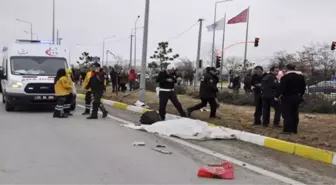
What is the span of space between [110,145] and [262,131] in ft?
12.8

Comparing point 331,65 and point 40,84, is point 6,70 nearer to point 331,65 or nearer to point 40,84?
point 40,84

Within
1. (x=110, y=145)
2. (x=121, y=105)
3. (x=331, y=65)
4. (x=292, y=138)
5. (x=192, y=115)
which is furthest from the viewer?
(x=331, y=65)

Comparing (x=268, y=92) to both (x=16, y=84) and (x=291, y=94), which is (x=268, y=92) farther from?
(x=16, y=84)

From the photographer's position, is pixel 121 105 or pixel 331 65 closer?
pixel 121 105

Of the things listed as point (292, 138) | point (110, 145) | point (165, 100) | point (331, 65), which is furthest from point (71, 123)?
point (331, 65)

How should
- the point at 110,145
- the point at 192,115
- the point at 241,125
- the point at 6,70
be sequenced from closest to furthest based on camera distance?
the point at 110,145, the point at 241,125, the point at 192,115, the point at 6,70

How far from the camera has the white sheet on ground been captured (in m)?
9.55

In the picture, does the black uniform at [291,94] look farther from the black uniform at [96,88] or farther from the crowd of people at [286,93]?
the black uniform at [96,88]

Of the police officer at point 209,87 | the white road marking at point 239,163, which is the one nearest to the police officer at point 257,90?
the police officer at point 209,87

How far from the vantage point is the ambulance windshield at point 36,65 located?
1410 centimetres


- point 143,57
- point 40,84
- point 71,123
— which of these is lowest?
point 71,123

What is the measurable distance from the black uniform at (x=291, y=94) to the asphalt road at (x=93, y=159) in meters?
2.77

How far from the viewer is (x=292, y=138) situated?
361 inches

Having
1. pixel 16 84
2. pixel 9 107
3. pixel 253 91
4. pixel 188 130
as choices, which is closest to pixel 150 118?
pixel 188 130
